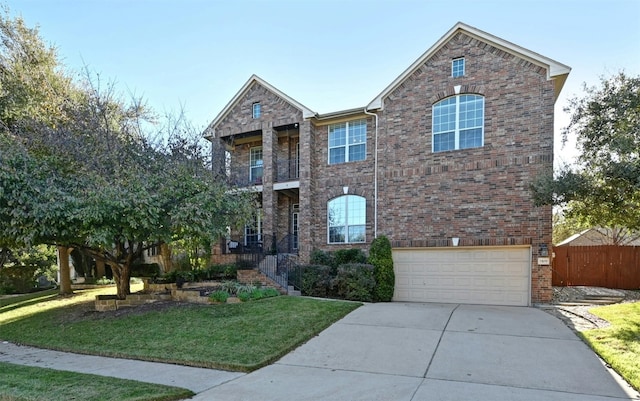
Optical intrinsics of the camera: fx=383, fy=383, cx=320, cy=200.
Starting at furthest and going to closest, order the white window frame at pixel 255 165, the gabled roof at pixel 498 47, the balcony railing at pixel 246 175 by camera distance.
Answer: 1. the white window frame at pixel 255 165
2. the balcony railing at pixel 246 175
3. the gabled roof at pixel 498 47

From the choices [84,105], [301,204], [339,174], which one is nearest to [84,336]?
[84,105]

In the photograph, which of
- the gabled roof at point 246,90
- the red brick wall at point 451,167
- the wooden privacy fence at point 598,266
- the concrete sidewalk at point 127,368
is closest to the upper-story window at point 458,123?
the red brick wall at point 451,167

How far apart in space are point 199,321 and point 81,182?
176 inches

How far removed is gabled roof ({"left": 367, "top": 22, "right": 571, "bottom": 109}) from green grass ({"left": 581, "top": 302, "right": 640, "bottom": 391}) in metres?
7.34

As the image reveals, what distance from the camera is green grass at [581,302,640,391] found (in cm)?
570

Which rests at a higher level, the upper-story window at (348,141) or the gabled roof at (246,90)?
the gabled roof at (246,90)

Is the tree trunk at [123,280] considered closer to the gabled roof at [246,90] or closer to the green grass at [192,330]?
the green grass at [192,330]

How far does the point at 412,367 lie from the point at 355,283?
20.0 ft

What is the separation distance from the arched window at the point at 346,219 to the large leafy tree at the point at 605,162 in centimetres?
616

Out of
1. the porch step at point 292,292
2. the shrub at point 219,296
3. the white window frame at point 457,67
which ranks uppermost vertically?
the white window frame at point 457,67

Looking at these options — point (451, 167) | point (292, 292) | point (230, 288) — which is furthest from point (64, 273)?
point (451, 167)

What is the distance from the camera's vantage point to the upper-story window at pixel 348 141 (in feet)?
49.7

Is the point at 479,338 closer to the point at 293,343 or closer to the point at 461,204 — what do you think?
the point at 293,343

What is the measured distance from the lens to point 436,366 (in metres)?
6.15
